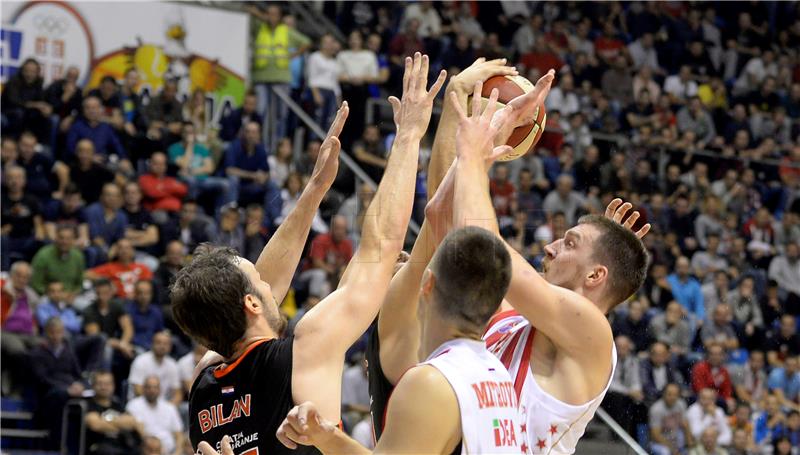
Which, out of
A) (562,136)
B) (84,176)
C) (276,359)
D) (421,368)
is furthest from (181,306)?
(562,136)

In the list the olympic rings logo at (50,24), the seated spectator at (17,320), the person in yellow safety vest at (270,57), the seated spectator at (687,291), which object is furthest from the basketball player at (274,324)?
the person in yellow safety vest at (270,57)

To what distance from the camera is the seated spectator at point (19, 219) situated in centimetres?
1238

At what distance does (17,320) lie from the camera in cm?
1149

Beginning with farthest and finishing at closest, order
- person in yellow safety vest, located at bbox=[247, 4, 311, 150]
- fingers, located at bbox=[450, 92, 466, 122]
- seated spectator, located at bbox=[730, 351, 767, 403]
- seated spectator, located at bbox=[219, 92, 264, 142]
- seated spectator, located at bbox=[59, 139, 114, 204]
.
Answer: person in yellow safety vest, located at bbox=[247, 4, 311, 150] → seated spectator, located at bbox=[219, 92, 264, 142] → seated spectator, located at bbox=[59, 139, 114, 204] → seated spectator, located at bbox=[730, 351, 767, 403] → fingers, located at bbox=[450, 92, 466, 122]

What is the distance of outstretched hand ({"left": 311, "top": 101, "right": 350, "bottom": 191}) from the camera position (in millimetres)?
4676

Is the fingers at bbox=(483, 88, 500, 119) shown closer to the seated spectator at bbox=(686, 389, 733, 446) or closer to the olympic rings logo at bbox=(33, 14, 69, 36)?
the seated spectator at bbox=(686, 389, 733, 446)

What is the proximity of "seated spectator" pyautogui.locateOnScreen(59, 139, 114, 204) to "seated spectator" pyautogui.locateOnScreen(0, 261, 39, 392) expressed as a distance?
60.0 inches

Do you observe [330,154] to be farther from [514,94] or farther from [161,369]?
[161,369]

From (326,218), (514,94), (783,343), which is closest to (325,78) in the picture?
(326,218)

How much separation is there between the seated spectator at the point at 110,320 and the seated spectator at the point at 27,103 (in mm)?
2463

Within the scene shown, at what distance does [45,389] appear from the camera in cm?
1130

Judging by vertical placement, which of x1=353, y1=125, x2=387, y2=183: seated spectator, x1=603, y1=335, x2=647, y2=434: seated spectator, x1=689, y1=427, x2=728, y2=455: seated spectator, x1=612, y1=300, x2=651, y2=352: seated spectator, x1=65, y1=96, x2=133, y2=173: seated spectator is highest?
x1=353, y1=125, x2=387, y2=183: seated spectator

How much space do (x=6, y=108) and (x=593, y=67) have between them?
9033 millimetres

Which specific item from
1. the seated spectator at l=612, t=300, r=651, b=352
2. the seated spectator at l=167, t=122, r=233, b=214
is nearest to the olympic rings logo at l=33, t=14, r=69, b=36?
the seated spectator at l=167, t=122, r=233, b=214
